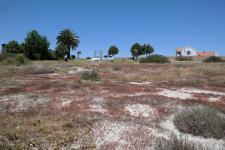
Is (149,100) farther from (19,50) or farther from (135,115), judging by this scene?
(19,50)

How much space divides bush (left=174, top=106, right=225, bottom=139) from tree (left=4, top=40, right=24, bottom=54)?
70826 mm

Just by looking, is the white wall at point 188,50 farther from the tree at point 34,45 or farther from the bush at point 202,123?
the bush at point 202,123

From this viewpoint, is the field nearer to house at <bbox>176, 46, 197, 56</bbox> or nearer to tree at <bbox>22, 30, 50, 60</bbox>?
tree at <bbox>22, 30, 50, 60</bbox>

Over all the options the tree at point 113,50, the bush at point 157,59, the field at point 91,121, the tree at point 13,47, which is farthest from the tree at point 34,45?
the field at point 91,121

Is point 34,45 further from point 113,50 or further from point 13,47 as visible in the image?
point 113,50

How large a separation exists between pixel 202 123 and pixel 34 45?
2776 inches

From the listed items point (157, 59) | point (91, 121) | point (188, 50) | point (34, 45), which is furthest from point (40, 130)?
point (188, 50)

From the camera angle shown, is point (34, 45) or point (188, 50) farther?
point (188, 50)

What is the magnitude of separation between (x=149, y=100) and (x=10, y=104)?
6.79m

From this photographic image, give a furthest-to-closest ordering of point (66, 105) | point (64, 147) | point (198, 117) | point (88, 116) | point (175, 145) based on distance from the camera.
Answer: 1. point (66, 105)
2. point (88, 116)
3. point (198, 117)
4. point (64, 147)
5. point (175, 145)

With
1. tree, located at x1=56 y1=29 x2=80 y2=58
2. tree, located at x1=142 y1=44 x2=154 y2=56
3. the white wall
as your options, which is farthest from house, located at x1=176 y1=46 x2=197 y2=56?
tree, located at x1=56 y1=29 x2=80 y2=58

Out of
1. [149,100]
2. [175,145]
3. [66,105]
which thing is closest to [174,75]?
[149,100]

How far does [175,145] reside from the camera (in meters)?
7.78

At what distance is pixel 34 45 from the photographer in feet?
251
